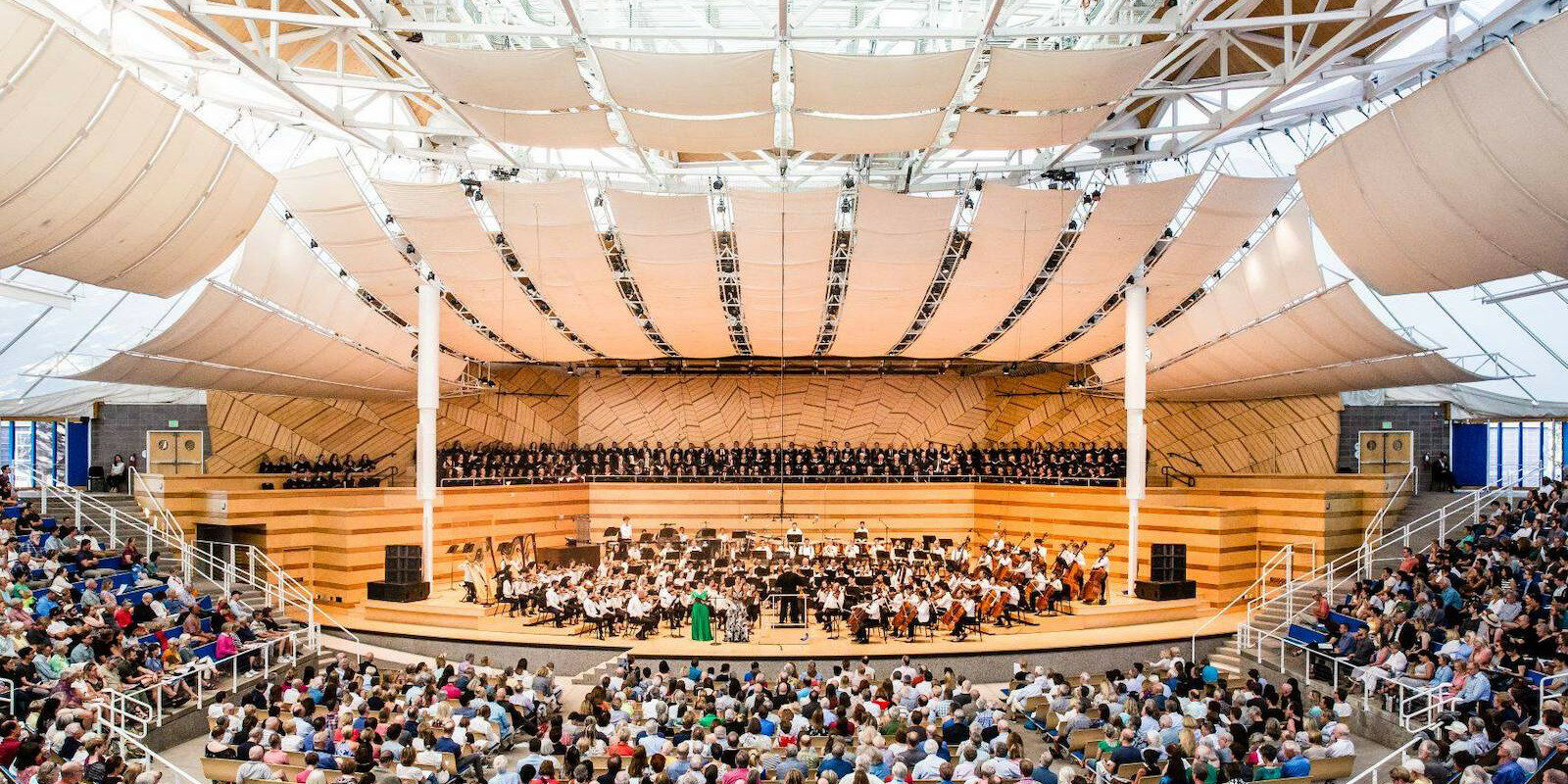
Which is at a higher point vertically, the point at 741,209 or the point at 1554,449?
the point at 741,209

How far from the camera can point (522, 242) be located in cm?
1898

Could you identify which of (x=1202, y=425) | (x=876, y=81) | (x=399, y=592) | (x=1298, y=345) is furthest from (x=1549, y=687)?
(x=1202, y=425)

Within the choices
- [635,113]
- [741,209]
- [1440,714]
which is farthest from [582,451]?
[1440,714]

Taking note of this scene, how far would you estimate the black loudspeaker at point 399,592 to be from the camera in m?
21.1

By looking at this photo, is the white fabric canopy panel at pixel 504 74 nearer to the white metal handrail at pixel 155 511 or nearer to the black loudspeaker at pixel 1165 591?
the white metal handrail at pixel 155 511

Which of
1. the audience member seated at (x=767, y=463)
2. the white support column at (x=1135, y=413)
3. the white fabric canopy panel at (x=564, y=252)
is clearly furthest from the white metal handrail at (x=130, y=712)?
the audience member seated at (x=767, y=463)

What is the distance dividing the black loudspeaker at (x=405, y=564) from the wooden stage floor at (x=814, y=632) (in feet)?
2.35

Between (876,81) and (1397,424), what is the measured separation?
19057 mm

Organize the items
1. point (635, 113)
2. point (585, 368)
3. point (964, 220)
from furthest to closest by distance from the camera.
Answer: point (585, 368)
point (964, 220)
point (635, 113)

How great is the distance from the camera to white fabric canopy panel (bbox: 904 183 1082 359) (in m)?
17.6

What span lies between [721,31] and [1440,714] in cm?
1018

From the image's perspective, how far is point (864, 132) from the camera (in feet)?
46.4

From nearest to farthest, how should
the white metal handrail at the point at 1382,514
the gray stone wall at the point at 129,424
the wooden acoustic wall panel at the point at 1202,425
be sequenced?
the white metal handrail at the point at 1382,514, the gray stone wall at the point at 129,424, the wooden acoustic wall panel at the point at 1202,425

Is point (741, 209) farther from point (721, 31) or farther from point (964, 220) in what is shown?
point (721, 31)
